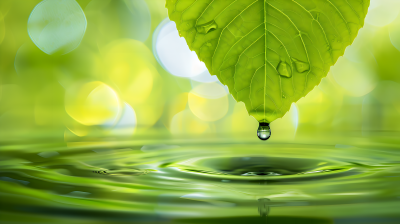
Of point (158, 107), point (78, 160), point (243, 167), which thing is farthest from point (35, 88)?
point (243, 167)

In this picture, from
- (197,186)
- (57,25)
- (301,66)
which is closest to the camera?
(301,66)

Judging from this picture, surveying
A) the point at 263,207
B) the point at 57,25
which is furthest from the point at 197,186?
the point at 57,25

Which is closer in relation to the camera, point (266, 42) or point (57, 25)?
point (266, 42)

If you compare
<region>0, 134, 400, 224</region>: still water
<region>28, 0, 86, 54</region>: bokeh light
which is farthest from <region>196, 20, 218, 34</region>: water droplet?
<region>28, 0, 86, 54</region>: bokeh light

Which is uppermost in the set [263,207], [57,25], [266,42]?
[57,25]

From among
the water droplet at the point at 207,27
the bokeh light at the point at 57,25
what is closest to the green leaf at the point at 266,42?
the water droplet at the point at 207,27

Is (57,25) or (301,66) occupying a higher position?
(57,25)

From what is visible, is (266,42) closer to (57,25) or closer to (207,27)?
(207,27)
